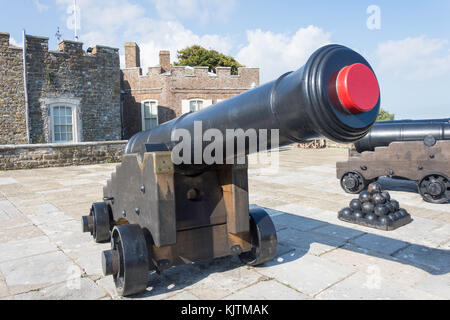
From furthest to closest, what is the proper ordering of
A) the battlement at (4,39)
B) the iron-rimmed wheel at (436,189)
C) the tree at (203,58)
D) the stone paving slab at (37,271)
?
1. the tree at (203,58)
2. the battlement at (4,39)
3. the iron-rimmed wheel at (436,189)
4. the stone paving slab at (37,271)

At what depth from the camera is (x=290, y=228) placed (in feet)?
12.7

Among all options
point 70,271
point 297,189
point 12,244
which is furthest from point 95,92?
point 70,271

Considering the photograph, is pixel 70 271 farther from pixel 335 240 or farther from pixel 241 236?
pixel 335 240

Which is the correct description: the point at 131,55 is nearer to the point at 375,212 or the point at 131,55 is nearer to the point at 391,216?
the point at 375,212

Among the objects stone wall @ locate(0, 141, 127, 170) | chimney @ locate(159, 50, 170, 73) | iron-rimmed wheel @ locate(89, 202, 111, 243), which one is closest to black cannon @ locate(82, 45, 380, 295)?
iron-rimmed wheel @ locate(89, 202, 111, 243)

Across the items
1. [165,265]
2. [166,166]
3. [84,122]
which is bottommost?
[165,265]

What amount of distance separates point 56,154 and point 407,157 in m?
9.70

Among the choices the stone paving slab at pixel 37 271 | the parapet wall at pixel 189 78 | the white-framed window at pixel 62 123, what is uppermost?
the parapet wall at pixel 189 78

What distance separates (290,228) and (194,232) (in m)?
1.63

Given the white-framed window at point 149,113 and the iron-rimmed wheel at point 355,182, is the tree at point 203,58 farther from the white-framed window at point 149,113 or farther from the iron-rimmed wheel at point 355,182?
the iron-rimmed wheel at point 355,182

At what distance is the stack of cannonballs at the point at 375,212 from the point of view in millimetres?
3830

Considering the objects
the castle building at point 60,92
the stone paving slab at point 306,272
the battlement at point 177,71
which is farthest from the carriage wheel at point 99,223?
the battlement at point 177,71

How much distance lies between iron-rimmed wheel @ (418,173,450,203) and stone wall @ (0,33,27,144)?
13.4m

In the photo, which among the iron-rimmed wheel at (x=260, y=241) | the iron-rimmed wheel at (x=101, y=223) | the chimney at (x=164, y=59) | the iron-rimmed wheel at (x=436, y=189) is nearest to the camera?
the iron-rimmed wheel at (x=260, y=241)
